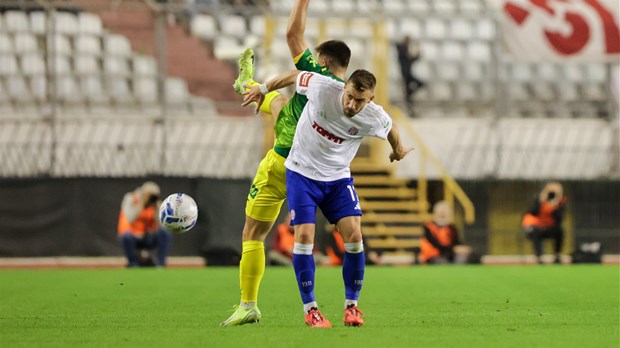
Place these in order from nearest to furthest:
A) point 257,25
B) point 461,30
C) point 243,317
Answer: point 243,317
point 257,25
point 461,30

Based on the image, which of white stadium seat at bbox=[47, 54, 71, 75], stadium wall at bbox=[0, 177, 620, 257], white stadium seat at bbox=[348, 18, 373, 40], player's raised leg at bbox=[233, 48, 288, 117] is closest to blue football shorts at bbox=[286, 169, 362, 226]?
player's raised leg at bbox=[233, 48, 288, 117]

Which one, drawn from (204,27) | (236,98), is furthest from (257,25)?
(236,98)

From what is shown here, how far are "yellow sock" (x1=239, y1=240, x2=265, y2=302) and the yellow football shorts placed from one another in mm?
232

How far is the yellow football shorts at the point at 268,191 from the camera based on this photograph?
895 cm

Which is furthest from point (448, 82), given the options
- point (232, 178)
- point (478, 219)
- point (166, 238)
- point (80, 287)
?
point (80, 287)

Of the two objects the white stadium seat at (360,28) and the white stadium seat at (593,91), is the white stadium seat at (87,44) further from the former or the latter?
the white stadium seat at (593,91)

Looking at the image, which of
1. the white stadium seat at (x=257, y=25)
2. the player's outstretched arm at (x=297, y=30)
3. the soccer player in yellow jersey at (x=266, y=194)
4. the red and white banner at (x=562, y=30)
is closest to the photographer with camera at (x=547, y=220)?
the red and white banner at (x=562, y=30)

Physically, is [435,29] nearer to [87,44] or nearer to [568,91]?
[568,91]

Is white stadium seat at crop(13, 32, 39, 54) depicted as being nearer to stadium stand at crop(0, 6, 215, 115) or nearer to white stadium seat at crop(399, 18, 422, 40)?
stadium stand at crop(0, 6, 215, 115)

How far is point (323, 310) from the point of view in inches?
408

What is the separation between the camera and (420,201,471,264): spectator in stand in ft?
67.2

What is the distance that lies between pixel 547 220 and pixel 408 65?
473cm

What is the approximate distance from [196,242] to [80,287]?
26.0 feet

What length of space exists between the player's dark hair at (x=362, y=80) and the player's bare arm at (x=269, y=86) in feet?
2.33
